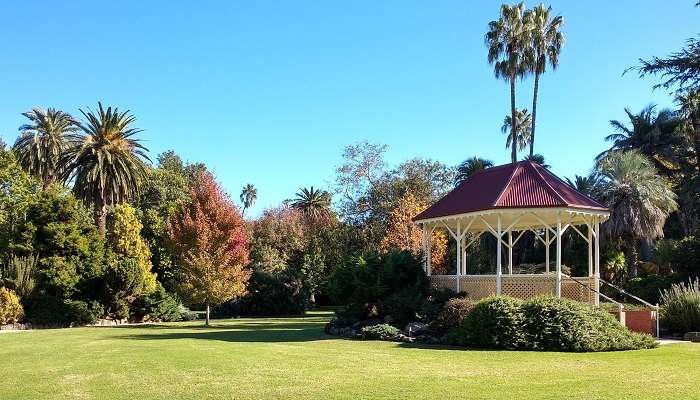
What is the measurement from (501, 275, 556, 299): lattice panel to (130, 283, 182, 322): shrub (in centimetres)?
2101

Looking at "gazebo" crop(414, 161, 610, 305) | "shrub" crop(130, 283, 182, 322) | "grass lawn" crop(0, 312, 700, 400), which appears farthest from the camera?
"shrub" crop(130, 283, 182, 322)

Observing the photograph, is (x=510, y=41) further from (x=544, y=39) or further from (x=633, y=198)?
(x=633, y=198)

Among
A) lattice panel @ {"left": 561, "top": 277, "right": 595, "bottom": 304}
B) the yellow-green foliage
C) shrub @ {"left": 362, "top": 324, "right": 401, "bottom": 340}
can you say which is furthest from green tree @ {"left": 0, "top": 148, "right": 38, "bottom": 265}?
lattice panel @ {"left": 561, "top": 277, "right": 595, "bottom": 304}

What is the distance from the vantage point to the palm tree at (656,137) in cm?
4469

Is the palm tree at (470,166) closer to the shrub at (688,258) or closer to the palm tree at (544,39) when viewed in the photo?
the palm tree at (544,39)

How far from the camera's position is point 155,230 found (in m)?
42.0

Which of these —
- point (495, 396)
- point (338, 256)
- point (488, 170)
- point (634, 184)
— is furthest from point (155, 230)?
point (495, 396)

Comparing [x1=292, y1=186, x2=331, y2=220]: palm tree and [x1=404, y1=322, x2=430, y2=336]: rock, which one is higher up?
[x1=292, y1=186, x2=331, y2=220]: palm tree

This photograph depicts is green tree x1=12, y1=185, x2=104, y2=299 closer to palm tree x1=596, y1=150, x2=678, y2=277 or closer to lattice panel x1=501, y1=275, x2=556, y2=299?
lattice panel x1=501, y1=275, x2=556, y2=299

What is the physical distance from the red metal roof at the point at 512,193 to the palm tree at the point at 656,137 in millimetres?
25179

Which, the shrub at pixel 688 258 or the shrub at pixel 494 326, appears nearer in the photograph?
the shrub at pixel 494 326

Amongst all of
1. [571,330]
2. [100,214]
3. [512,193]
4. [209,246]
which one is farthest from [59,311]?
[571,330]

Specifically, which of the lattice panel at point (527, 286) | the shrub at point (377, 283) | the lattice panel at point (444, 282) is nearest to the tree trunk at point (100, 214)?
the shrub at point (377, 283)

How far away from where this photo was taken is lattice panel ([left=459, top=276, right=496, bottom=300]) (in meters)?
21.0
